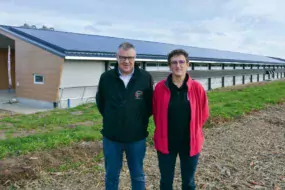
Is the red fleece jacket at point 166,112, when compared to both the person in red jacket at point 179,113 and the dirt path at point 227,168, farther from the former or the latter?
the dirt path at point 227,168

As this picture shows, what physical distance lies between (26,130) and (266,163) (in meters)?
6.23

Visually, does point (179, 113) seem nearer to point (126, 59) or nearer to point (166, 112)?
point (166, 112)

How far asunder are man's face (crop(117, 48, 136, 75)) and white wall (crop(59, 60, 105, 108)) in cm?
1115

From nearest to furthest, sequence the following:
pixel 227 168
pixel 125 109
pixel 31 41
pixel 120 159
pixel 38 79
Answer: pixel 125 109, pixel 120 159, pixel 227 168, pixel 31 41, pixel 38 79

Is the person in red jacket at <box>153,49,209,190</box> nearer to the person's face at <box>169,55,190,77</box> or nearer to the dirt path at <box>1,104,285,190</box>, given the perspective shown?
the person's face at <box>169,55,190,77</box>

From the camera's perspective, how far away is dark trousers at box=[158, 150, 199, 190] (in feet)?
11.8

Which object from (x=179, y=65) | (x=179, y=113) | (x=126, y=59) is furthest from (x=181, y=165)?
(x=126, y=59)

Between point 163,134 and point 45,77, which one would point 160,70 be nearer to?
point 45,77

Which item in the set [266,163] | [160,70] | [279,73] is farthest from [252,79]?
[266,163]

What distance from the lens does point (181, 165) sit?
3693mm

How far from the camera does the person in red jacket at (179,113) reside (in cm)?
343

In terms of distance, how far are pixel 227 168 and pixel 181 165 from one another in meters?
2.18

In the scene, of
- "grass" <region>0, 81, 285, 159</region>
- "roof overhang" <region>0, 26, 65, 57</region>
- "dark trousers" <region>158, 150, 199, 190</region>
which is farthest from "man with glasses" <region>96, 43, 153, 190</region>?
"roof overhang" <region>0, 26, 65, 57</region>

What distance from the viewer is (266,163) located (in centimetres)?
582
